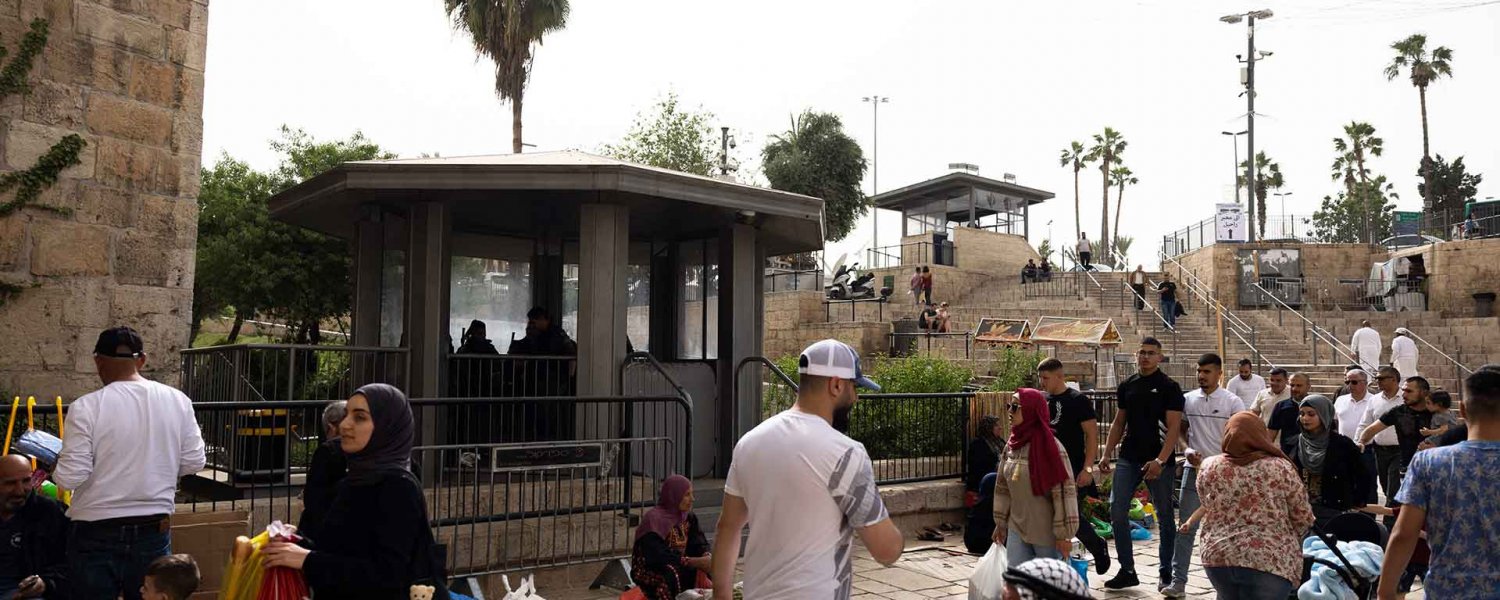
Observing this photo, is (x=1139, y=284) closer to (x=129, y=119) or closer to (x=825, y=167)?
(x=825, y=167)

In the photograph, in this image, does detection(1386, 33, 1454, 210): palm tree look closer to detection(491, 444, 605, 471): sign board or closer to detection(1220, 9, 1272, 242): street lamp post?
detection(1220, 9, 1272, 242): street lamp post

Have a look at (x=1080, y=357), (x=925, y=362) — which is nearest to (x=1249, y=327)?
(x=1080, y=357)

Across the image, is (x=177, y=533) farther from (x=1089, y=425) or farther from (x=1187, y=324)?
(x=1187, y=324)

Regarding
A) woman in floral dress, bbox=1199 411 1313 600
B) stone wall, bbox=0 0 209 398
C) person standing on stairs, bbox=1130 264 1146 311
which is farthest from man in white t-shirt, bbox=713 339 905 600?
person standing on stairs, bbox=1130 264 1146 311

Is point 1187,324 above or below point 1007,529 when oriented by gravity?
above

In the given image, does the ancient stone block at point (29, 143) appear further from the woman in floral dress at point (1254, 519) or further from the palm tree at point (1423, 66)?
the palm tree at point (1423, 66)

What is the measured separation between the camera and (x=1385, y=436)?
9.89 meters

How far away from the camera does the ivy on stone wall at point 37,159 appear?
811 centimetres

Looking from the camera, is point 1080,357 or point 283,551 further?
point 1080,357

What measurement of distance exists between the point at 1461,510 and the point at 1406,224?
4077 cm

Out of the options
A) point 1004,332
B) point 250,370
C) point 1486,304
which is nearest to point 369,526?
A: point 250,370

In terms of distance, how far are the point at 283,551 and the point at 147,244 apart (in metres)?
6.99

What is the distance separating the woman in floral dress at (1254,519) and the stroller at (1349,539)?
0.53 metres

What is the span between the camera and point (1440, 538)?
3.96 meters
